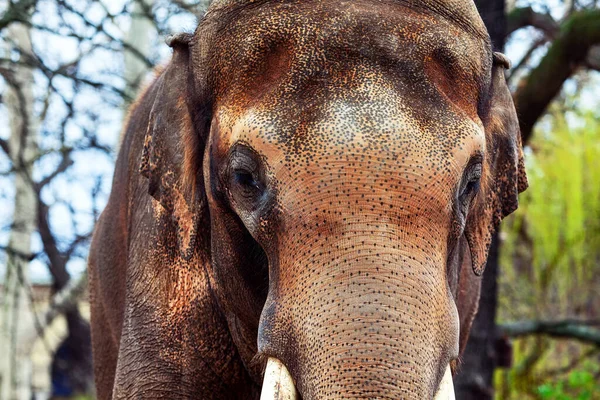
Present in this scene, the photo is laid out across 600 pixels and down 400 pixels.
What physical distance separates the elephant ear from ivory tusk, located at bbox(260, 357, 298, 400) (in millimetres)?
772

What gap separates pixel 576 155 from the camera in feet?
41.8

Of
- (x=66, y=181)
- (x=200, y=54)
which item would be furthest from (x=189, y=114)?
(x=66, y=181)

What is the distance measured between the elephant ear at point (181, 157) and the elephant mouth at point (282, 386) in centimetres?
78

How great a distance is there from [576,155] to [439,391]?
10.2m

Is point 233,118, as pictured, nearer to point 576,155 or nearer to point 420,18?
point 420,18

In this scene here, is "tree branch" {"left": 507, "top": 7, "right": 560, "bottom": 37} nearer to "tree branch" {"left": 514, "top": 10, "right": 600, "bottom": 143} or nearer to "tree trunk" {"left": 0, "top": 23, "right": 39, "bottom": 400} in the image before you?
"tree branch" {"left": 514, "top": 10, "right": 600, "bottom": 143}

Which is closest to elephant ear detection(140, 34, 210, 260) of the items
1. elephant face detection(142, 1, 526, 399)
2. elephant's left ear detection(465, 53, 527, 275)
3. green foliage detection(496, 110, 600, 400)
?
elephant face detection(142, 1, 526, 399)

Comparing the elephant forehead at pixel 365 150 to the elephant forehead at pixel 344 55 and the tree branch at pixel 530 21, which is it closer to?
the elephant forehead at pixel 344 55

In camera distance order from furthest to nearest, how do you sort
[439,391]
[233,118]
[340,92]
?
[233,118], [340,92], [439,391]

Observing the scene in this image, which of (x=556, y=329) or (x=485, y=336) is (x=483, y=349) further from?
(x=556, y=329)

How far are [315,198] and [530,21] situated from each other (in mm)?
6125

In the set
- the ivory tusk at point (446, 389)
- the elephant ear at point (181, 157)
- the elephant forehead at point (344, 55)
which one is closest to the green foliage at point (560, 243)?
the elephant ear at point (181, 157)

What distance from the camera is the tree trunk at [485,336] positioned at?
769cm

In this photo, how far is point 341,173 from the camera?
294cm
